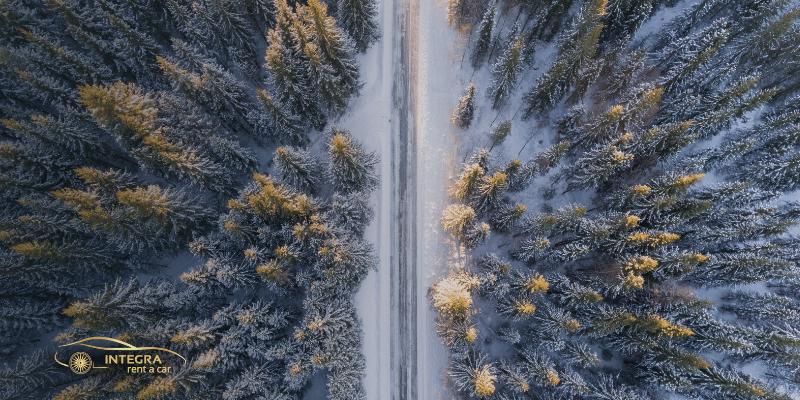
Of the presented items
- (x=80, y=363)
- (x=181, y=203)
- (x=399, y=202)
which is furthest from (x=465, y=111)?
(x=80, y=363)

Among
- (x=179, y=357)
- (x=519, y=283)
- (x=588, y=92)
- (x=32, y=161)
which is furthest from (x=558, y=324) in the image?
(x=32, y=161)

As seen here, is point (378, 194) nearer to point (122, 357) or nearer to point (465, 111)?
point (465, 111)

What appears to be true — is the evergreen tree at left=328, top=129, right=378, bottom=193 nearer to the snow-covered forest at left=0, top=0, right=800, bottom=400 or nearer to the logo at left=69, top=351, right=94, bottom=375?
the snow-covered forest at left=0, top=0, right=800, bottom=400

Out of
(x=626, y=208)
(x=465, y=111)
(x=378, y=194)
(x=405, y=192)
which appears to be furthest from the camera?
(x=405, y=192)

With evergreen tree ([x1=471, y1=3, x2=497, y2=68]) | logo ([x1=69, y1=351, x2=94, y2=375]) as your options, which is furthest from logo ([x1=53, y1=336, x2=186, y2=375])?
evergreen tree ([x1=471, y1=3, x2=497, y2=68])

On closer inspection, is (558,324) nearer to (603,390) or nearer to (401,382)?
(603,390)

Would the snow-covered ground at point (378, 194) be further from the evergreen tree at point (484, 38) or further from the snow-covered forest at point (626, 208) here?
the evergreen tree at point (484, 38)
